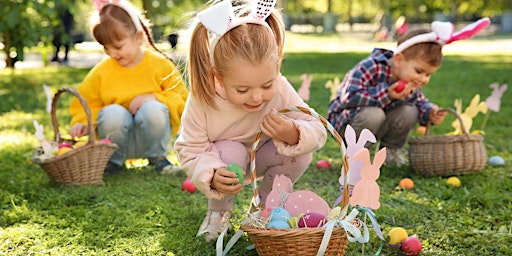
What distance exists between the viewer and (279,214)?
6.94 feet

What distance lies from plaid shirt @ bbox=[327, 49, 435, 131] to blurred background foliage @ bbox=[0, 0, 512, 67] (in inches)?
24.1

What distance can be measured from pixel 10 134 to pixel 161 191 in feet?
6.78

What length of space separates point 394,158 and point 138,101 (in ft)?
5.24

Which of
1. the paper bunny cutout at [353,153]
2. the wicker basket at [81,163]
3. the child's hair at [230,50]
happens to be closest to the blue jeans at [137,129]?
the wicker basket at [81,163]

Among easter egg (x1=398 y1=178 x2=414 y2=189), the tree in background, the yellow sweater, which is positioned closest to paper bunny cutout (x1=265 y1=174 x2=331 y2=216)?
easter egg (x1=398 y1=178 x2=414 y2=189)

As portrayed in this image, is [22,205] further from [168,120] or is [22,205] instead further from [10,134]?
[10,134]

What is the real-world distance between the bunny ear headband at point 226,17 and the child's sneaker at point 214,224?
0.67 m

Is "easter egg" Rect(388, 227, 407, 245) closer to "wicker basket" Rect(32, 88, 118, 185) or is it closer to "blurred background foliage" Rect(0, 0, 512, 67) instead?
"blurred background foliage" Rect(0, 0, 512, 67)

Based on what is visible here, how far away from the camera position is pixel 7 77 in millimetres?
8891

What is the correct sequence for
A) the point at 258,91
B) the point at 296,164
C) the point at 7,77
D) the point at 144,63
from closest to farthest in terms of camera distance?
1. the point at 258,91
2. the point at 296,164
3. the point at 144,63
4. the point at 7,77

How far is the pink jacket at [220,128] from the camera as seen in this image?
2.37m

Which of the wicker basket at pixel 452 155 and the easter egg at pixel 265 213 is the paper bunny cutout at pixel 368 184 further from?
the wicker basket at pixel 452 155

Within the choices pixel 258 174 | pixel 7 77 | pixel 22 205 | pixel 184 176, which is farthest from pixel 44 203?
pixel 7 77

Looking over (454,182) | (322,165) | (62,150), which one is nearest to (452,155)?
(454,182)
